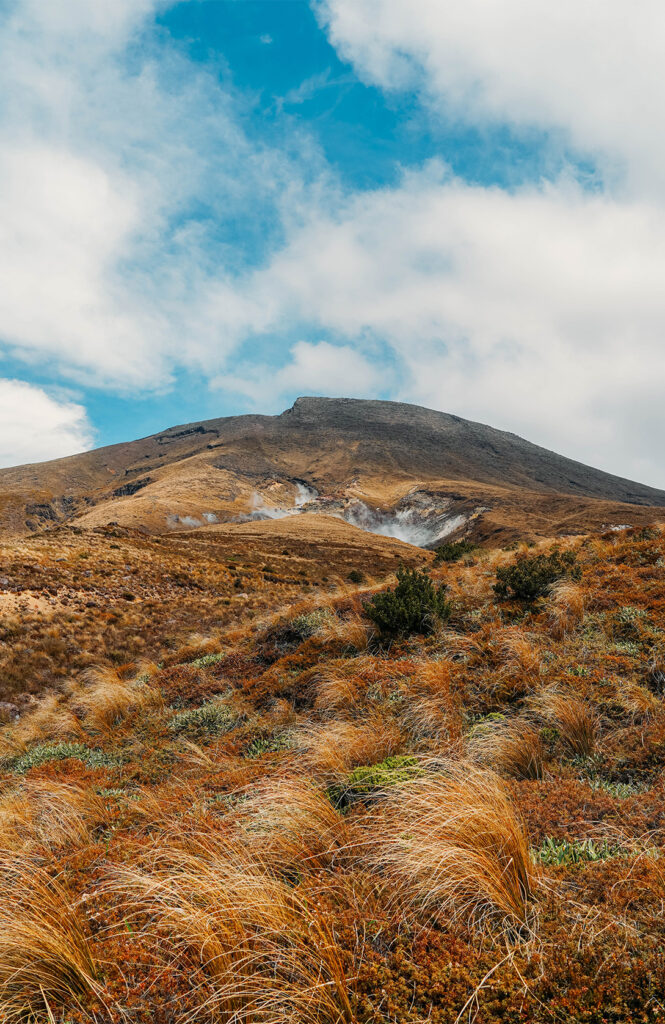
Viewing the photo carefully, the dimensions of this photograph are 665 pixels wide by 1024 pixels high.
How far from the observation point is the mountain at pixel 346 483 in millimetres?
77875

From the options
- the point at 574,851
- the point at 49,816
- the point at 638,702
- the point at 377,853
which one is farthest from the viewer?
the point at 638,702

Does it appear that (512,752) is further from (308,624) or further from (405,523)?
(405,523)

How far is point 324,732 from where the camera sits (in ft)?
15.9

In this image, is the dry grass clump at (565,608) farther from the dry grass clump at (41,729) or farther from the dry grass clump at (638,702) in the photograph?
the dry grass clump at (41,729)

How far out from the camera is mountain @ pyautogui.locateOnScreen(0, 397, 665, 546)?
77875 mm

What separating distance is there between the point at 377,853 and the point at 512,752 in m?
1.78

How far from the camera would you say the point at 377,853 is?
110 inches

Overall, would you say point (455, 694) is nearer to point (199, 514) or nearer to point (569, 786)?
point (569, 786)

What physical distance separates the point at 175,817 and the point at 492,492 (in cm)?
10223

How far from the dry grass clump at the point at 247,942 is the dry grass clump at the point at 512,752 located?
2.16 m

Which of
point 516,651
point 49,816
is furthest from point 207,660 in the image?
point 516,651

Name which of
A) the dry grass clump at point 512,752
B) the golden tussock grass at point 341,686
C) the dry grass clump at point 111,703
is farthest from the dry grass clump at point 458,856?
the dry grass clump at point 111,703

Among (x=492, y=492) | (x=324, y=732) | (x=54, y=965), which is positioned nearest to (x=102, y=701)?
(x=324, y=732)

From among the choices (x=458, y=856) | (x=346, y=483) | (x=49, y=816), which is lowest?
(x=49, y=816)
